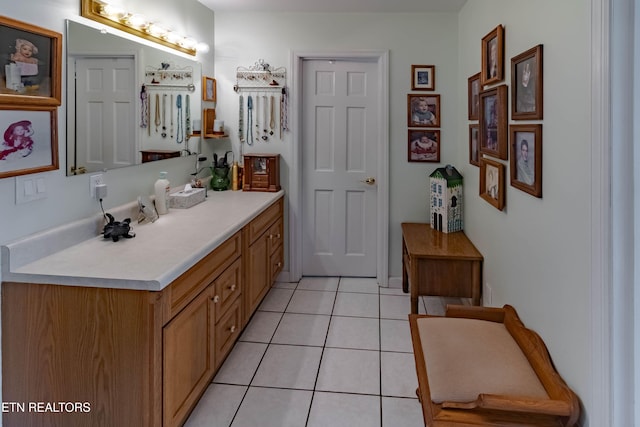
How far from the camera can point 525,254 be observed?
2.10 meters

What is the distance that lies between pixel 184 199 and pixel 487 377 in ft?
6.93

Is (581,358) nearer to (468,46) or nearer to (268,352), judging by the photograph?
(268,352)

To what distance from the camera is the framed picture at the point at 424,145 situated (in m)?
3.85

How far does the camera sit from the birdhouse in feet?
11.6

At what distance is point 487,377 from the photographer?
5.49 feet

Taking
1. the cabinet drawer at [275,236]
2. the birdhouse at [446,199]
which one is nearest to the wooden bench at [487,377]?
the birdhouse at [446,199]

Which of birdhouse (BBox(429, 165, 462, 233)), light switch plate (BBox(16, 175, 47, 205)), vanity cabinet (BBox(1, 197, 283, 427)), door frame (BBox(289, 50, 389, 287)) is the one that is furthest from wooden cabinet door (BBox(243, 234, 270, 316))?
birdhouse (BBox(429, 165, 462, 233))

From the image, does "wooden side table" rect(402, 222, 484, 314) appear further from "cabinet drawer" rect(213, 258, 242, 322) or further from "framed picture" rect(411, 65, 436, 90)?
"framed picture" rect(411, 65, 436, 90)

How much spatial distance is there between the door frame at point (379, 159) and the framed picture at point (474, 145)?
79 centimetres

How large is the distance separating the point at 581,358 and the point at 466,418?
16.3 inches

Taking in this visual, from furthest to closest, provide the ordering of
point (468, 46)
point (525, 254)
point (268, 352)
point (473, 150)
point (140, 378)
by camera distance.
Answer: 1. point (468, 46)
2. point (473, 150)
3. point (268, 352)
4. point (525, 254)
5. point (140, 378)

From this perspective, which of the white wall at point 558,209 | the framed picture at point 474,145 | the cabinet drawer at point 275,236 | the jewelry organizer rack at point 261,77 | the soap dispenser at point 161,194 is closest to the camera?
the white wall at point 558,209

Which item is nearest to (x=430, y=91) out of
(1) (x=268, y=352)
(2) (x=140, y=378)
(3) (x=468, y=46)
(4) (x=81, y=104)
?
(3) (x=468, y=46)

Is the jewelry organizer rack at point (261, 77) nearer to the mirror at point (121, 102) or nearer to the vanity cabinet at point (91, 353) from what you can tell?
the mirror at point (121, 102)
